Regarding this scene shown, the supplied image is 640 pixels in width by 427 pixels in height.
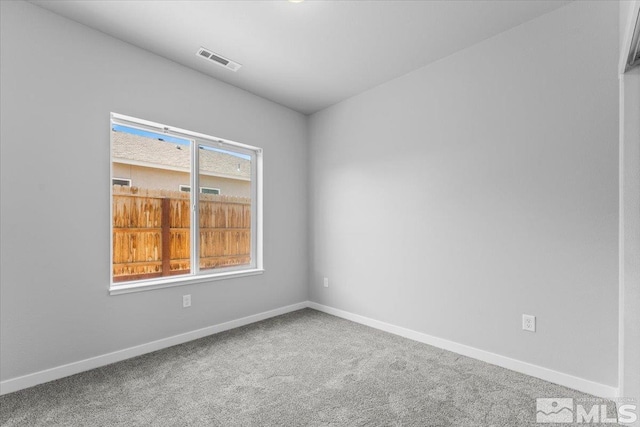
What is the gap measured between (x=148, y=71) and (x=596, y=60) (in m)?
3.51

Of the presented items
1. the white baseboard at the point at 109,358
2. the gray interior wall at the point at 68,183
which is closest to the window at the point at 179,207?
the gray interior wall at the point at 68,183

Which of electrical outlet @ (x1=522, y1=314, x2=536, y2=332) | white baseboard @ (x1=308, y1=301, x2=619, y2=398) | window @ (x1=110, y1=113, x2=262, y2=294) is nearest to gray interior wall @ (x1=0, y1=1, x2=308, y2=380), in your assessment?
window @ (x1=110, y1=113, x2=262, y2=294)

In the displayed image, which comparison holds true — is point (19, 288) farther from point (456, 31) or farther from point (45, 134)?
point (456, 31)

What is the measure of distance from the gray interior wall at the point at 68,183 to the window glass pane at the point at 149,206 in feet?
0.74

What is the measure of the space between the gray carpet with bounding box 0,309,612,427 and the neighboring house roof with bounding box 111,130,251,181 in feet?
5.81

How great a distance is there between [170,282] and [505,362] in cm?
297

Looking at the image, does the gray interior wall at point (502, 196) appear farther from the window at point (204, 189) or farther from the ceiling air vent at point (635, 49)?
the window at point (204, 189)

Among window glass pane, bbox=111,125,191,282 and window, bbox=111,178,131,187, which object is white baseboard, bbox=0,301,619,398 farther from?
window, bbox=111,178,131,187

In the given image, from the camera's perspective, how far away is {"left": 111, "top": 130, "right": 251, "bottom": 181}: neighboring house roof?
2.75m

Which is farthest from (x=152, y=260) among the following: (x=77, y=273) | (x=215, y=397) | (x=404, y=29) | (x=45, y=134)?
(x=404, y=29)

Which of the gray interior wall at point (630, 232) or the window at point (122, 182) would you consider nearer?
the gray interior wall at point (630, 232)

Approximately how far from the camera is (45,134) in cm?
222

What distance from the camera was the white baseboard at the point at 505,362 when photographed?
78.7 inches

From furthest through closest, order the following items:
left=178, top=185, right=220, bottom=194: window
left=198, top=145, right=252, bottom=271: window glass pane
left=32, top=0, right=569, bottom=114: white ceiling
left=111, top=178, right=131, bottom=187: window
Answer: left=198, top=145, right=252, bottom=271: window glass pane
left=178, top=185, right=220, bottom=194: window
left=111, top=178, right=131, bottom=187: window
left=32, top=0, right=569, bottom=114: white ceiling
